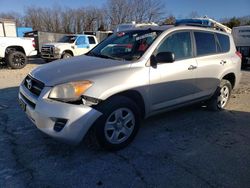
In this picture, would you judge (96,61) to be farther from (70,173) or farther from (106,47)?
(70,173)

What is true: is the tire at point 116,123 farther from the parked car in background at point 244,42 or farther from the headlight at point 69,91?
the parked car in background at point 244,42

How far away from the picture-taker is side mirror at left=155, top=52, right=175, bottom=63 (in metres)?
3.70

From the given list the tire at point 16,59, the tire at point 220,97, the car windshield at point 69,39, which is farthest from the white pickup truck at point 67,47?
the tire at point 220,97

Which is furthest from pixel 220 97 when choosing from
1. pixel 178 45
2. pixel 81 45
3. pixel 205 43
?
pixel 81 45

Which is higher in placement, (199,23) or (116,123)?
(199,23)

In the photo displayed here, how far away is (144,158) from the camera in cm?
336

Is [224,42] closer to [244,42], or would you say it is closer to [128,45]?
[128,45]

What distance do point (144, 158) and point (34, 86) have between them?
1.78 metres

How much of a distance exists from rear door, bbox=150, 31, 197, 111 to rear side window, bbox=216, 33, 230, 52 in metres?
1.13

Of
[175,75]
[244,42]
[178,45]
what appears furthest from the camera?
[244,42]

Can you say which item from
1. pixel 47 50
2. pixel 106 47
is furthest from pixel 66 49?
pixel 106 47

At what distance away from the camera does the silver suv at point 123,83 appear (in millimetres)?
3062

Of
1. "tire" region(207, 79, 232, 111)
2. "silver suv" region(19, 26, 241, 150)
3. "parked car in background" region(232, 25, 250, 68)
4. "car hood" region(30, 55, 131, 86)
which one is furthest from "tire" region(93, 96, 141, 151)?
"parked car in background" region(232, 25, 250, 68)

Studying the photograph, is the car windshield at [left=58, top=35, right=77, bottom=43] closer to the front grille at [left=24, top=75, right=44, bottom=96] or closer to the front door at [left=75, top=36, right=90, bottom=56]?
the front door at [left=75, top=36, right=90, bottom=56]
